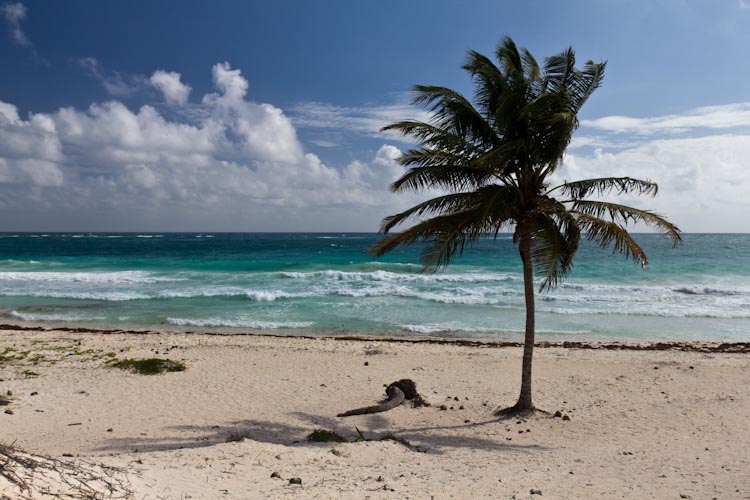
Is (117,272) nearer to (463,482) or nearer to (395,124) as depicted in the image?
(395,124)

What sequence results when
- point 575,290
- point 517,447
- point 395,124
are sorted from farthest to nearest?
1. point 575,290
2. point 395,124
3. point 517,447

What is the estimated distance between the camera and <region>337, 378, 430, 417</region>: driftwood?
9.14 m

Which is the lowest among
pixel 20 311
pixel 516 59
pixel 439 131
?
pixel 20 311

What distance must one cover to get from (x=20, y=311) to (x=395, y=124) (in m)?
20.6

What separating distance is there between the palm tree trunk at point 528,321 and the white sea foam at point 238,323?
37.0ft

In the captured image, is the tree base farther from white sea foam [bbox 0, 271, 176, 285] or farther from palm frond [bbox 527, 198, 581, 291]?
white sea foam [bbox 0, 271, 176, 285]

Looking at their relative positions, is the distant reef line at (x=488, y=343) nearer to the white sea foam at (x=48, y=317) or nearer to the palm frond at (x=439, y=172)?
the white sea foam at (x=48, y=317)

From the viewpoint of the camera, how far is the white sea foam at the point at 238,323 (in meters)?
18.9

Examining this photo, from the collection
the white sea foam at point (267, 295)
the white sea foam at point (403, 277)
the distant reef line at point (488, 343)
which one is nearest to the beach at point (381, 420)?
the distant reef line at point (488, 343)

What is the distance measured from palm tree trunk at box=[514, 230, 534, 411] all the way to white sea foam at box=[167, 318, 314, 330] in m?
11.3

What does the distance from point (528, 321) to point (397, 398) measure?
2.91 metres

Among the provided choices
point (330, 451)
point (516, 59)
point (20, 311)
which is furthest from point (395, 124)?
point (20, 311)

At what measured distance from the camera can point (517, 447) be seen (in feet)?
24.6

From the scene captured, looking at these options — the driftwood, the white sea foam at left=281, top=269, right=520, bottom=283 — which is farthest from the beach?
the white sea foam at left=281, top=269, right=520, bottom=283
